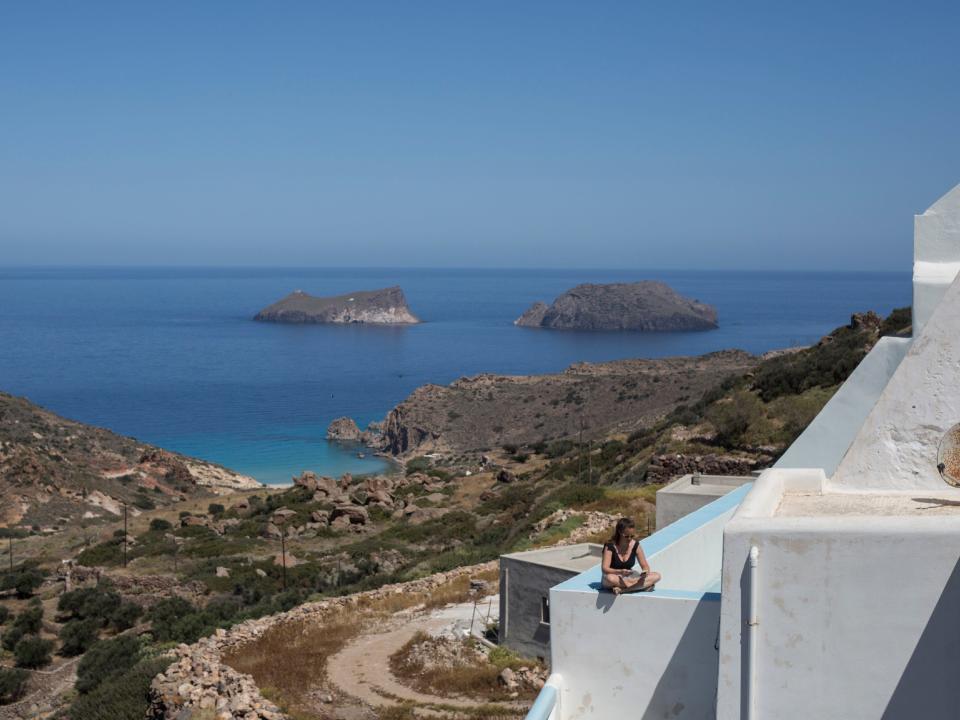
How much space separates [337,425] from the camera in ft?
258

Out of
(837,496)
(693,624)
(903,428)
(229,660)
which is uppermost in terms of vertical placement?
(903,428)

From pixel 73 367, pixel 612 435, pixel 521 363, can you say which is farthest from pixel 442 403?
pixel 73 367

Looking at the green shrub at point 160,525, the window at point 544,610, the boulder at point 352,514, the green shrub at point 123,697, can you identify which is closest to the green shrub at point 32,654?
the green shrub at point 123,697

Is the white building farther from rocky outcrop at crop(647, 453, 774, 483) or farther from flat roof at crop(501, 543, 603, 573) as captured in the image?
rocky outcrop at crop(647, 453, 774, 483)

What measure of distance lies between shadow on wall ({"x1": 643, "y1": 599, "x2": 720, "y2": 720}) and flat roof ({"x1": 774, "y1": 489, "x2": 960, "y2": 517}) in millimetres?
780

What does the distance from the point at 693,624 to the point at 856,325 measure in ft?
120

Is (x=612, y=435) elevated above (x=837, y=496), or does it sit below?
below

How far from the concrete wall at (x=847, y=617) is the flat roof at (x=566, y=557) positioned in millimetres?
8544

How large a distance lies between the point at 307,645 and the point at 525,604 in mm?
3959

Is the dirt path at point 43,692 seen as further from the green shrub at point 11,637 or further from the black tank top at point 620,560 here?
the black tank top at point 620,560

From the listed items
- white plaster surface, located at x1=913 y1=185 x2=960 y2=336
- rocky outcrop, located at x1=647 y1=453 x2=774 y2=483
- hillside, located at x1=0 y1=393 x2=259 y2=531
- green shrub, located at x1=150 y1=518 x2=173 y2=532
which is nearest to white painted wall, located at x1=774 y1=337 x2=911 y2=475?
white plaster surface, located at x1=913 y1=185 x2=960 y2=336

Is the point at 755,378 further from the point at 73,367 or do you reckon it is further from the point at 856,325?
the point at 73,367

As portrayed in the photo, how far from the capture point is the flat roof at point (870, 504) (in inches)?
222

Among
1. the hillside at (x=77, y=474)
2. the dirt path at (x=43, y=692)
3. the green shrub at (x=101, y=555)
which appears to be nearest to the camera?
the dirt path at (x=43, y=692)
